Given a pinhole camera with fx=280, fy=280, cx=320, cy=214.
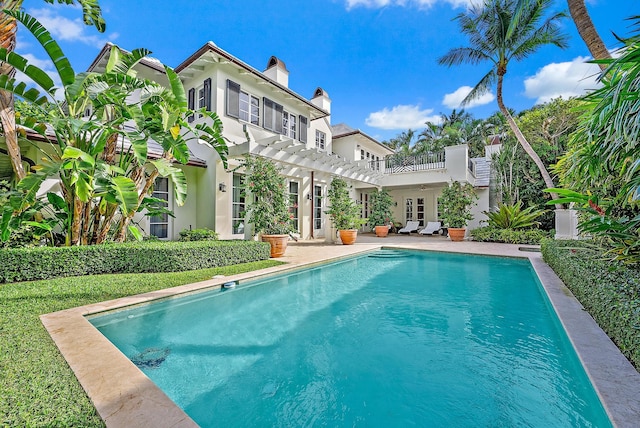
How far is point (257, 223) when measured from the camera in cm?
988

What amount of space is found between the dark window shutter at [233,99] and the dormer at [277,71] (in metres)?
4.35

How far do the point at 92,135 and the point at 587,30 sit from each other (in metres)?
12.5

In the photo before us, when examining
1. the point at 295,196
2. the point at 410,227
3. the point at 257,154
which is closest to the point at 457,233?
the point at 410,227

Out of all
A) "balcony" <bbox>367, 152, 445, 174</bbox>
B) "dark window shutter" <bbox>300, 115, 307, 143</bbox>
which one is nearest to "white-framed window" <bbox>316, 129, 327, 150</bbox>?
"dark window shutter" <bbox>300, 115, 307, 143</bbox>

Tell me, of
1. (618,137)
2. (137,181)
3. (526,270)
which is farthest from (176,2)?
(526,270)

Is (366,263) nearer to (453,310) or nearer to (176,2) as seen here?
(453,310)

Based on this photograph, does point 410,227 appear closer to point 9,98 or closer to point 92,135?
point 92,135

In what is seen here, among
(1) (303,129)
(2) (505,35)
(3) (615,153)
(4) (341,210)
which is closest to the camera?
(3) (615,153)

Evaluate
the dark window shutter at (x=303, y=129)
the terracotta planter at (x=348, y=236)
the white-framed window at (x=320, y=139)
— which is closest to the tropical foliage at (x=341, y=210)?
the terracotta planter at (x=348, y=236)

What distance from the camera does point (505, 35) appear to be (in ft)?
43.0

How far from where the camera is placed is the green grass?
2.03 meters

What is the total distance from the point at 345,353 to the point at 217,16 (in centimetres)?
1471

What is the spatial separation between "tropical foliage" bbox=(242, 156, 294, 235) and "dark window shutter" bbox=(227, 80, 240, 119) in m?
2.82

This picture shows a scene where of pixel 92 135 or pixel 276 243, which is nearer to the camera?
pixel 92 135
